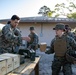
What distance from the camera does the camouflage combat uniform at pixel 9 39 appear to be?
4712 mm

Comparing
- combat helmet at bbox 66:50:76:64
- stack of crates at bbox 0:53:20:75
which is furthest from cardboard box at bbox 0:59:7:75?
combat helmet at bbox 66:50:76:64

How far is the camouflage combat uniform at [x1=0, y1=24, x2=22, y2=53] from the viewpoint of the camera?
186 inches

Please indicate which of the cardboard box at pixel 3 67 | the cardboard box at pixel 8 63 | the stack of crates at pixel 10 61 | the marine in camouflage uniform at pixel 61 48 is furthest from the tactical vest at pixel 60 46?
the cardboard box at pixel 3 67

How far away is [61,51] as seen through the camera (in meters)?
4.73

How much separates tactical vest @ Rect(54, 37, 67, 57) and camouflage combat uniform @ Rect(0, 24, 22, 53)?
3.02 feet

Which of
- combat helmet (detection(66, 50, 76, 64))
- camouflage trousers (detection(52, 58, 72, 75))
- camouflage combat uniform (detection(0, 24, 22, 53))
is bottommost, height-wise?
camouflage trousers (detection(52, 58, 72, 75))

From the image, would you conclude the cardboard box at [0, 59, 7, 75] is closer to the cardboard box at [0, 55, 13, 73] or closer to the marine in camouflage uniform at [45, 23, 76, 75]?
the cardboard box at [0, 55, 13, 73]

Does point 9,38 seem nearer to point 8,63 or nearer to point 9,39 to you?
point 9,39

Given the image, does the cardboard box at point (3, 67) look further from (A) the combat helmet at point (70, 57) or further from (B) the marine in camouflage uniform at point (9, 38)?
(A) the combat helmet at point (70, 57)

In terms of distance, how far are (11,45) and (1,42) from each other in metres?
0.27

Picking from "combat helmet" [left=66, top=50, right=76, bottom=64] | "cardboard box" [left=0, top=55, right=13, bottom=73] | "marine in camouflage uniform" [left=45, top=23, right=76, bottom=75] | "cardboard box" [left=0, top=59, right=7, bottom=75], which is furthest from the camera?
"marine in camouflage uniform" [left=45, top=23, right=76, bottom=75]

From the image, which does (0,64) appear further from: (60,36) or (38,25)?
(38,25)

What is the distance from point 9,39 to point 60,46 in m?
1.25

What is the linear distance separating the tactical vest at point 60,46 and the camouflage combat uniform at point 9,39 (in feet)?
3.02
